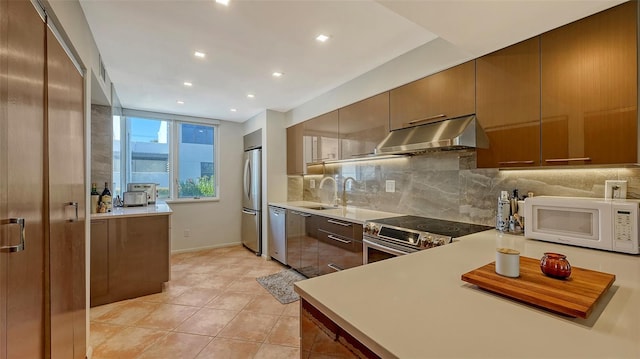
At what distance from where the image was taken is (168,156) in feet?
15.9

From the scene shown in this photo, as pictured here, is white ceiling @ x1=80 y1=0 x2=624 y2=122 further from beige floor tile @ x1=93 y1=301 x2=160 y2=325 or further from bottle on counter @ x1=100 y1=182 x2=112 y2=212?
beige floor tile @ x1=93 y1=301 x2=160 y2=325

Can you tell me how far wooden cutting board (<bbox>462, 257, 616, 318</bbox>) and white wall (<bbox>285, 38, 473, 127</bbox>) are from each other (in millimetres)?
1652

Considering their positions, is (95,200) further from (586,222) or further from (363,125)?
(586,222)

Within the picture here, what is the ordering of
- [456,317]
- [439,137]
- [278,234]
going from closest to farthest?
1. [456,317]
2. [439,137]
3. [278,234]

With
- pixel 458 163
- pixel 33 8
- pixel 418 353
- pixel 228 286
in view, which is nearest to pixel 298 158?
pixel 228 286

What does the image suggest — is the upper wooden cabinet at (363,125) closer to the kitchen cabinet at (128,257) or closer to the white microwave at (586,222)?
the white microwave at (586,222)

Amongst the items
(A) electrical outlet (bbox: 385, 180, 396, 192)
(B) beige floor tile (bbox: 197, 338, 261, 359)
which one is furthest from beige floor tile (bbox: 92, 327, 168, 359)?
(A) electrical outlet (bbox: 385, 180, 396, 192)

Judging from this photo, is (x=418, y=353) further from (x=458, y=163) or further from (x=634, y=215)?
(x=458, y=163)

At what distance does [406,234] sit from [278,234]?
2377 millimetres

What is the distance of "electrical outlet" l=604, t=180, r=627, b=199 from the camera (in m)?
1.57

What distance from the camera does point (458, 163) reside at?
241cm

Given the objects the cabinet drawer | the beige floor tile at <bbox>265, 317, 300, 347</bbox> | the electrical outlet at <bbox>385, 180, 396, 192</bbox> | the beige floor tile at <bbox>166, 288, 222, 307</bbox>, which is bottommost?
the beige floor tile at <bbox>265, 317, 300, 347</bbox>

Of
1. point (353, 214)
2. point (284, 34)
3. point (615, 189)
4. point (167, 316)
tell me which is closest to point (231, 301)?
point (167, 316)

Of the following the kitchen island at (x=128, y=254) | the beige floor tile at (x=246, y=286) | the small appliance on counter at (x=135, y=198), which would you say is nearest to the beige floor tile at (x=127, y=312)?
the kitchen island at (x=128, y=254)
